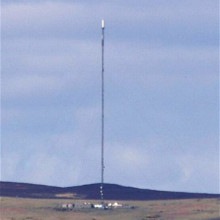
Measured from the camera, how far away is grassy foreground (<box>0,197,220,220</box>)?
166 m

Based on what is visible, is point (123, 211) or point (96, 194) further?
point (96, 194)

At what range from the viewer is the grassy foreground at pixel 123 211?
16575 centimetres

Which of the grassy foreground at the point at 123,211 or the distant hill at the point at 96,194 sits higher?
the distant hill at the point at 96,194

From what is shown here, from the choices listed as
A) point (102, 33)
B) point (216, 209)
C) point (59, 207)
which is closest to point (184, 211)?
point (216, 209)

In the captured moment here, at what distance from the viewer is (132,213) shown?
168m

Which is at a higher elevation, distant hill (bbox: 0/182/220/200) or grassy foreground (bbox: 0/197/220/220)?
distant hill (bbox: 0/182/220/200)

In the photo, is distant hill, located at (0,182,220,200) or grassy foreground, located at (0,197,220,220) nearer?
grassy foreground, located at (0,197,220,220)

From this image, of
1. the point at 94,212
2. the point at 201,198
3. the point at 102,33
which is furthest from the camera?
the point at 201,198

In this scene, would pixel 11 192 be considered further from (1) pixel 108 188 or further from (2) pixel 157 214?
(2) pixel 157 214

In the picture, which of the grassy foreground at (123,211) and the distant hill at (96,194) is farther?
the distant hill at (96,194)

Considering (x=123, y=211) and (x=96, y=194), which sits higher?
(x=96, y=194)

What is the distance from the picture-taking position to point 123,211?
168750mm

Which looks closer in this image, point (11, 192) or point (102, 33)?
point (102, 33)

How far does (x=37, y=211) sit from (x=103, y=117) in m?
19.1
